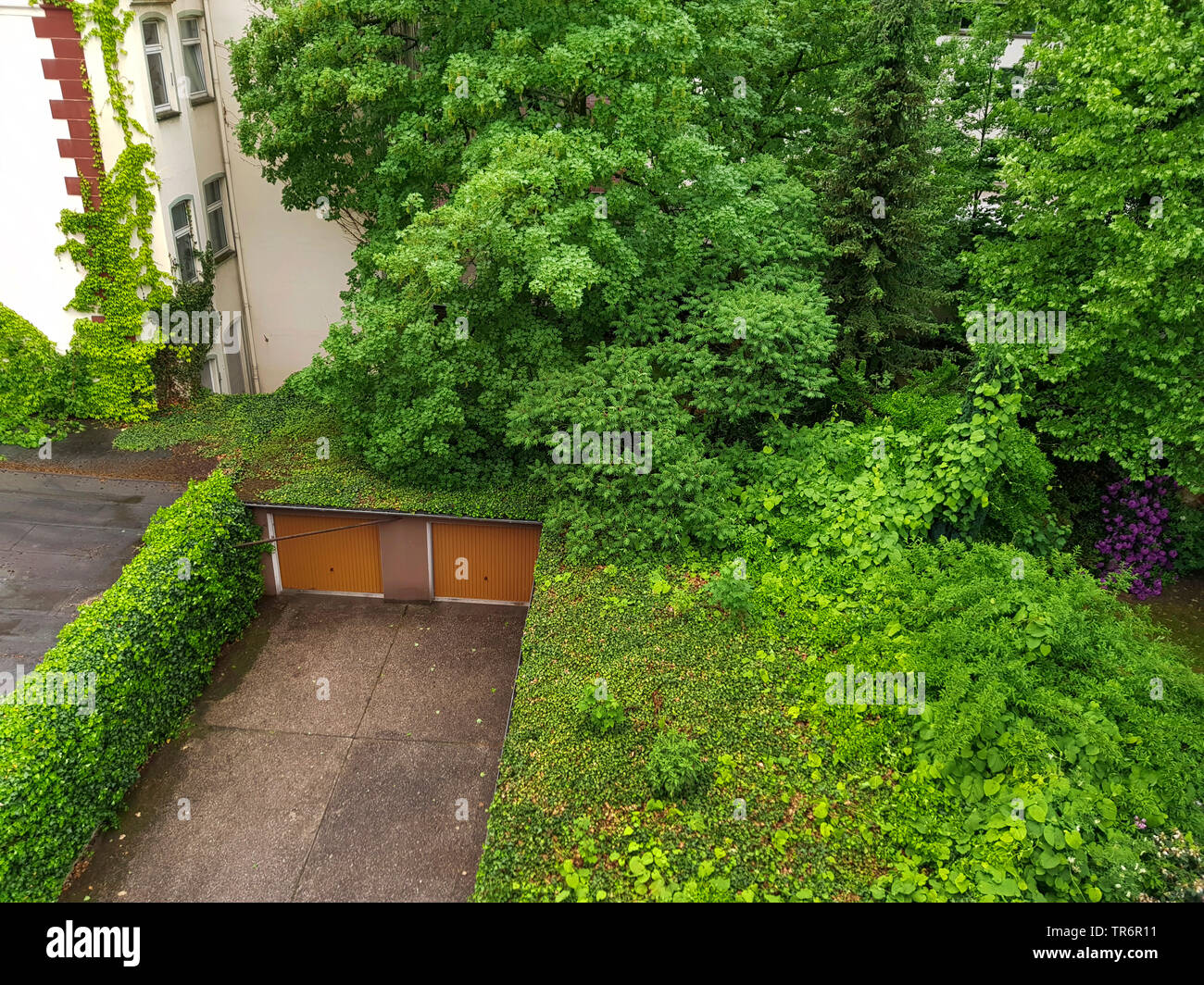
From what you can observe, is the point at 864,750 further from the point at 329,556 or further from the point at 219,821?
the point at 329,556

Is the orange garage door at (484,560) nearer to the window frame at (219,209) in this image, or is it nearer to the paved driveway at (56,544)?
the paved driveway at (56,544)

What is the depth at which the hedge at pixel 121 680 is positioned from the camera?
1102 centimetres

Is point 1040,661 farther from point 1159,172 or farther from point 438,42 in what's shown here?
point 438,42

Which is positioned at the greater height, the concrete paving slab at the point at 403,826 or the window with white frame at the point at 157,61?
the window with white frame at the point at 157,61

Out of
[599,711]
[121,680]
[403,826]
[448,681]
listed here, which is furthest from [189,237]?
[599,711]

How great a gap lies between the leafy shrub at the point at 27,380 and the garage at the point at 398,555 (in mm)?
4905

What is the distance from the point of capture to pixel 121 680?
1278 centimetres

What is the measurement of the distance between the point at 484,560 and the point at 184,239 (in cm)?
984

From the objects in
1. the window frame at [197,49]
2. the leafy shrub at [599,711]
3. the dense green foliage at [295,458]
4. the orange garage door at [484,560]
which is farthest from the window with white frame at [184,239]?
the leafy shrub at [599,711]

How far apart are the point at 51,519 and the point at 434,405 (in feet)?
23.0

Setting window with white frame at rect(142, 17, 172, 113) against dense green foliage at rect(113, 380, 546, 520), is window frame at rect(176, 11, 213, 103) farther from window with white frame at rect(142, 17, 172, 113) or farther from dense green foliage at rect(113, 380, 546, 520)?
dense green foliage at rect(113, 380, 546, 520)

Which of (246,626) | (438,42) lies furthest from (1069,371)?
(246,626)

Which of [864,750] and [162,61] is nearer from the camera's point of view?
[864,750]

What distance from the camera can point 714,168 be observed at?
51.4 ft
